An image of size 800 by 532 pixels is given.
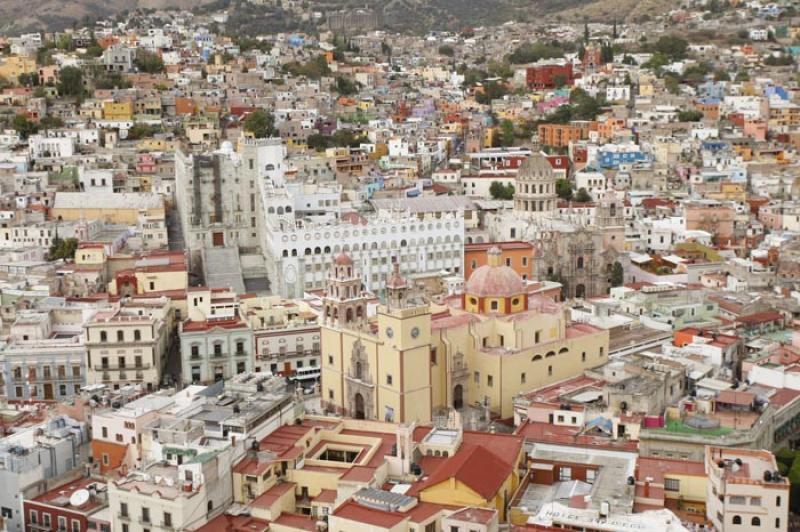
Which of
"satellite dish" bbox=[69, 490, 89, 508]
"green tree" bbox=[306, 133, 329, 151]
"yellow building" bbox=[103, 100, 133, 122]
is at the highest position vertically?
"yellow building" bbox=[103, 100, 133, 122]

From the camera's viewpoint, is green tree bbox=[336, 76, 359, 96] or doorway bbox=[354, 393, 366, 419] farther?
green tree bbox=[336, 76, 359, 96]

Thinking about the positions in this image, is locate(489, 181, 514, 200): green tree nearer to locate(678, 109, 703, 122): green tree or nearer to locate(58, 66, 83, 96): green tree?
locate(678, 109, 703, 122): green tree

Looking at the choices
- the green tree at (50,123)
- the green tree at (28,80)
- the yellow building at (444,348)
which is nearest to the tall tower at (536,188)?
the yellow building at (444,348)

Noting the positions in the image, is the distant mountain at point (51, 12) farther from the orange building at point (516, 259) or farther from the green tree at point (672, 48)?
the orange building at point (516, 259)

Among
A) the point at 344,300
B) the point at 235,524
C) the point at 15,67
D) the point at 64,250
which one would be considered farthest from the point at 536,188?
the point at 15,67

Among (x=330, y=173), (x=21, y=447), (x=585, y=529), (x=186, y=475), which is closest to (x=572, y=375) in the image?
(x=585, y=529)

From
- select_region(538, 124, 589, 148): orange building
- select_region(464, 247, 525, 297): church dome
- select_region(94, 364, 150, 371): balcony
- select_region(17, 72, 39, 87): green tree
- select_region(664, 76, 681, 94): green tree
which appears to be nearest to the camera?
select_region(464, 247, 525, 297): church dome

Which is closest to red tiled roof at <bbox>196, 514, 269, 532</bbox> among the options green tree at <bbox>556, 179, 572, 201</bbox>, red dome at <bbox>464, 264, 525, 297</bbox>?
red dome at <bbox>464, 264, 525, 297</bbox>
